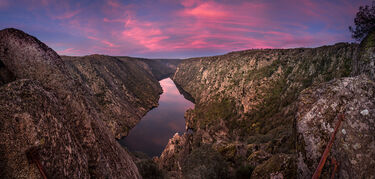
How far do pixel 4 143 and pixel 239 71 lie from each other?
119231 mm

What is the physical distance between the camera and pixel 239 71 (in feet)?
377

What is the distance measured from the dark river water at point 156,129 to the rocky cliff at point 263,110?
43.1 feet

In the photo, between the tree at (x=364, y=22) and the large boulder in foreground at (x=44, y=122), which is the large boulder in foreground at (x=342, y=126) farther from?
the tree at (x=364, y=22)

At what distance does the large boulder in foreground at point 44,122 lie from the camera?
379 centimetres

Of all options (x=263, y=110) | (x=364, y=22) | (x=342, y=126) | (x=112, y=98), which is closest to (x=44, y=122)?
(x=342, y=126)

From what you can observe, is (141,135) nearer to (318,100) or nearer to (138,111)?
(138,111)

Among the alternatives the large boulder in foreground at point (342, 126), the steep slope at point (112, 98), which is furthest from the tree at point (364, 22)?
the steep slope at point (112, 98)

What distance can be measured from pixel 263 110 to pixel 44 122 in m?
86.1

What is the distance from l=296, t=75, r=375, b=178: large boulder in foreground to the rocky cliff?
42 mm

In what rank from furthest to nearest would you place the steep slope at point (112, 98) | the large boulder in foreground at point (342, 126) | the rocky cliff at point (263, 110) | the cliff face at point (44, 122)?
the steep slope at point (112, 98) < the rocky cliff at point (263, 110) < the large boulder in foreground at point (342, 126) < the cliff face at point (44, 122)

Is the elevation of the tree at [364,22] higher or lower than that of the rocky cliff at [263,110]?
higher

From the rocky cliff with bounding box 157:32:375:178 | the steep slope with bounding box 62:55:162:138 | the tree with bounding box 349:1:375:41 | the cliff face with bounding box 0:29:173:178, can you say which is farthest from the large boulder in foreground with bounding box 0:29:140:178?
the steep slope with bounding box 62:55:162:138

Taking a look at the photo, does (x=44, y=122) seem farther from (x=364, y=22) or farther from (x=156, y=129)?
(x=156, y=129)

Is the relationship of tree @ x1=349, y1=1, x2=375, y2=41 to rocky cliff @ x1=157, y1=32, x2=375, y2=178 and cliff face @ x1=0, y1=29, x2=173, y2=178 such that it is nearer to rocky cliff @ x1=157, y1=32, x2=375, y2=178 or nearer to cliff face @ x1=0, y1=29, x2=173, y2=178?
rocky cliff @ x1=157, y1=32, x2=375, y2=178
